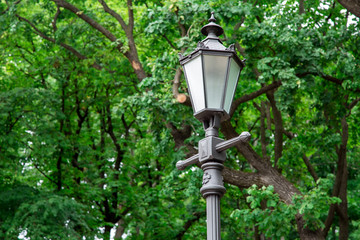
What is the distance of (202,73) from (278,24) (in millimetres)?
7957

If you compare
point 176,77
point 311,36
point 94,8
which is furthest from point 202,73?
point 94,8

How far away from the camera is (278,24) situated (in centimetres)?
1285

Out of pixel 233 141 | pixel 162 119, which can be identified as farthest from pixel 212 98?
pixel 162 119

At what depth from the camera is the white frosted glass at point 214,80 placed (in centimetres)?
534

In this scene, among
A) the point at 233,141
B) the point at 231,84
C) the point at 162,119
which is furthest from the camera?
the point at 162,119

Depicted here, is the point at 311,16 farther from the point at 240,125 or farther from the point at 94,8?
the point at 94,8

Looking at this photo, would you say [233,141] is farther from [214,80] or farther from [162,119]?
[162,119]

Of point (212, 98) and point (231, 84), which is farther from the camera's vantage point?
point (231, 84)

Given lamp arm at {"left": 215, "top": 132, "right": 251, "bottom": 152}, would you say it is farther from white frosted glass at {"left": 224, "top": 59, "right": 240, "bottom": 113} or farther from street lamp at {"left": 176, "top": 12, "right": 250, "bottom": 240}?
white frosted glass at {"left": 224, "top": 59, "right": 240, "bottom": 113}

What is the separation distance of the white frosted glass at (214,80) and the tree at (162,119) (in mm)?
6428

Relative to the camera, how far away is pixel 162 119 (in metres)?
13.2

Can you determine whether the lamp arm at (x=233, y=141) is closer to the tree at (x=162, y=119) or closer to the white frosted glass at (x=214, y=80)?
the white frosted glass at (x=214, y=80)

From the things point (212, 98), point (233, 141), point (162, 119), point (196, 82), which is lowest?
point (233, 141)

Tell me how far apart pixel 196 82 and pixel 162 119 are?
7.82m
